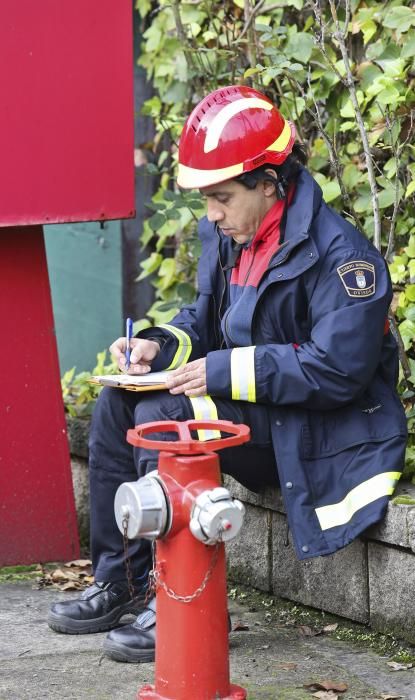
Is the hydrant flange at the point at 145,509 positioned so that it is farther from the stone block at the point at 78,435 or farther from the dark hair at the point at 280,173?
the stone block at the point at 78,435

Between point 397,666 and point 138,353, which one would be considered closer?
point 397,666

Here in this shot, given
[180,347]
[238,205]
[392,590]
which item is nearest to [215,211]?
[238,205]

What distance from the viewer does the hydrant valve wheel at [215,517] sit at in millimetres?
A: 2645

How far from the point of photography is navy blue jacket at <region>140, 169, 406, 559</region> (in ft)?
10.5

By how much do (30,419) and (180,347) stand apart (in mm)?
755

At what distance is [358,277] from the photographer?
321cm

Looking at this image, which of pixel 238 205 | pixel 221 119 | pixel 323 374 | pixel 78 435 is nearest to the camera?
→ pixel 323 374

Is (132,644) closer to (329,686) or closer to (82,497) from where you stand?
(329,686)

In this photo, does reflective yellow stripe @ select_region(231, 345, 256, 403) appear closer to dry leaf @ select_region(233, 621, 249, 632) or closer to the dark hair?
the dark hair

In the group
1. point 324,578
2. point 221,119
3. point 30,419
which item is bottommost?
point 324,578

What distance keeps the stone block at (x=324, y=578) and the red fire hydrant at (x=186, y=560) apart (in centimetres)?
75

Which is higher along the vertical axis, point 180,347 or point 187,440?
point 180,347

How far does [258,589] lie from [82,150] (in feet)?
5.08

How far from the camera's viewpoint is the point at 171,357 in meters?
3.66
